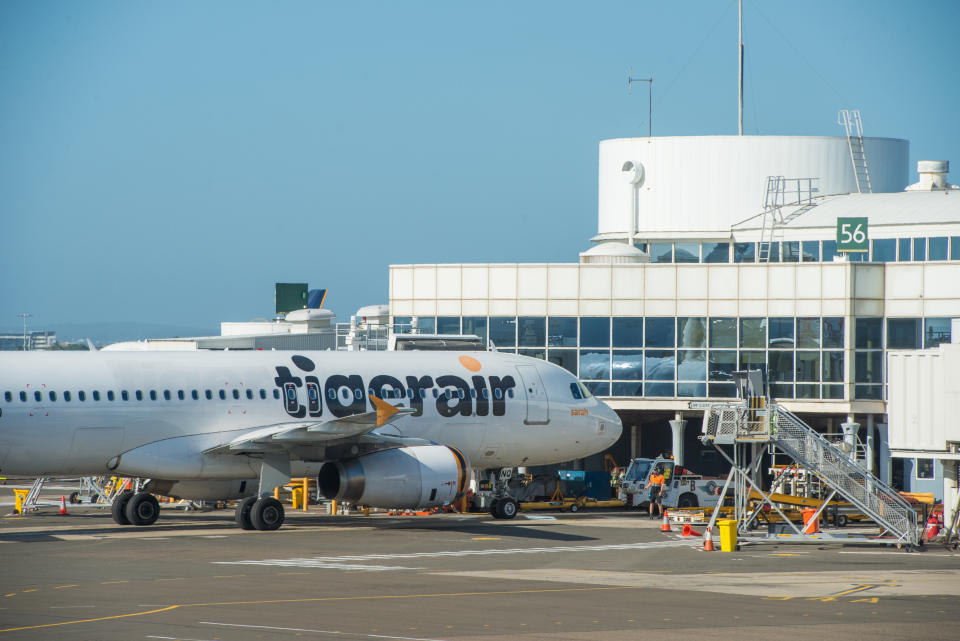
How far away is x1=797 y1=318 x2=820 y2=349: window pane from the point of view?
46.5 meters

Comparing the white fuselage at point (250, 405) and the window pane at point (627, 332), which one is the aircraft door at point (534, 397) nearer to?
the white fuselage at point (250, 405)

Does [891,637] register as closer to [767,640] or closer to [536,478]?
[767,640]

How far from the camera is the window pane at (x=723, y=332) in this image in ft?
156

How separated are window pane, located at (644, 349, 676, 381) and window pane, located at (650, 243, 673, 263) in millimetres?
16231

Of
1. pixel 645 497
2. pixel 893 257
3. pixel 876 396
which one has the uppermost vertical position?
pixel 893 257

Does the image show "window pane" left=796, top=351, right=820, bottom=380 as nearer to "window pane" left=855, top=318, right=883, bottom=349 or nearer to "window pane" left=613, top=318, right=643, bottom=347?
"window pane" left=855, top=318, right=883, bottom=349

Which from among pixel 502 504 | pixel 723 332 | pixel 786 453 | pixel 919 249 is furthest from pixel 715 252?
pixel 786 453

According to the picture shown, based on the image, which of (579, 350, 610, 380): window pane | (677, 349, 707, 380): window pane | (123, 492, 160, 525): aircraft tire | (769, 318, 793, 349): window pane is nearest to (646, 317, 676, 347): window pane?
(677, 349, 707, 380): window pane

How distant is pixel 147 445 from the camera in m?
33.1

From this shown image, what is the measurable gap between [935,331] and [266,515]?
2456 cm

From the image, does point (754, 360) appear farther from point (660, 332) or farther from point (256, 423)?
point (256, 423)

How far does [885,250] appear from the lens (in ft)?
172

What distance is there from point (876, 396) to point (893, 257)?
Result: 821cm

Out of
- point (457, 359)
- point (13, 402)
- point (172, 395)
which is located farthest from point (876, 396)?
point (13, 402)
